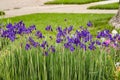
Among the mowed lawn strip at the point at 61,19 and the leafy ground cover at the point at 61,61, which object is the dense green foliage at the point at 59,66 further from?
the mowed lawn strip at the point at 61,19

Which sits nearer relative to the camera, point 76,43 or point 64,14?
point 76,43

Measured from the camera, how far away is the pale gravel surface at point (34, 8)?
64.3ft

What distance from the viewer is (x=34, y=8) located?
21.5 m

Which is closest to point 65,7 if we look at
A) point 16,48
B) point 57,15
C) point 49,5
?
point 49,5

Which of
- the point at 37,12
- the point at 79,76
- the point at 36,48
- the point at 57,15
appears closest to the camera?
the point at 79,76

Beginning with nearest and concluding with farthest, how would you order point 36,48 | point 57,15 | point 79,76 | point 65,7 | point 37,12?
point 79,76, point 36,48, point 57,15, point 37,12, point 65,7

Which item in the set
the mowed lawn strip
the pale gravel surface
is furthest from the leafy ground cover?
the pale gravel surface

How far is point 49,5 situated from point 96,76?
16.7m

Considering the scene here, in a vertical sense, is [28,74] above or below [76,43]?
below

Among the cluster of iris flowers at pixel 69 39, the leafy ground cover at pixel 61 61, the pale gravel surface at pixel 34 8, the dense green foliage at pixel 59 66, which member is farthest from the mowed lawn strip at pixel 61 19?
the dense green foliage at pixel 59 66

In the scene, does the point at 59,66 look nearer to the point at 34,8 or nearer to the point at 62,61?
the point at 62,61

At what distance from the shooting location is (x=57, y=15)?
1816 cm

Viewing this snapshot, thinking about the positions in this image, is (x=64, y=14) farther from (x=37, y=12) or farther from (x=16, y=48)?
(x=16, y=48)

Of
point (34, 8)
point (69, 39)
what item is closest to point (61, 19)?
point (34, 8)
